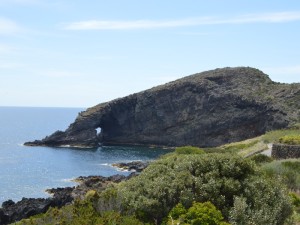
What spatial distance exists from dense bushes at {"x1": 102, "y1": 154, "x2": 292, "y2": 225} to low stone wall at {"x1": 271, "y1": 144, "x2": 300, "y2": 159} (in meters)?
13.7

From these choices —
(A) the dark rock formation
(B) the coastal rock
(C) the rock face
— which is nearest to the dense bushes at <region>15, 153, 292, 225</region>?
(B) the coastal rock

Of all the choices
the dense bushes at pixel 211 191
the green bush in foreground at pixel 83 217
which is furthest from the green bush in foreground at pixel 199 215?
the green bush in foreground at pixel 83 217

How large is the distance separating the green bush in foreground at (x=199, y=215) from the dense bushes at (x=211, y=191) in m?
0.78

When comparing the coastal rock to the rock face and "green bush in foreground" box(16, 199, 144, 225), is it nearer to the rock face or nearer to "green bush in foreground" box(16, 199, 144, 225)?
"green bush in foreground" box(16, 199, 144, 225)

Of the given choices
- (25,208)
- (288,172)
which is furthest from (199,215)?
(25,208)

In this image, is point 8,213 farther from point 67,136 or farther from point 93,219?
point 67,136

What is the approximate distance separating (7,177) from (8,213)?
2700 centimetres

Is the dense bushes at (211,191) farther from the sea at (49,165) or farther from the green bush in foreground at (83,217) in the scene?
the sea at (49,165)

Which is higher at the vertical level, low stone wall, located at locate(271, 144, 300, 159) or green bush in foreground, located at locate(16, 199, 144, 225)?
low stone wall, located at locate(271, 144, 300, 159)

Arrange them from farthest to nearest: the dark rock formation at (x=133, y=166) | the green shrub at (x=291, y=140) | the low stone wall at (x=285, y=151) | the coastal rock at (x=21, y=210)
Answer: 1. the dark rock formation at (x=133, y=166)
2. the coastal rock at (x=21, y=210)
3. the green shrub at (x=291, y=140)
4. the low stone wall at (x=285, y=151)

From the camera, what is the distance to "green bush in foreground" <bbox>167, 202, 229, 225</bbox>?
563 inches

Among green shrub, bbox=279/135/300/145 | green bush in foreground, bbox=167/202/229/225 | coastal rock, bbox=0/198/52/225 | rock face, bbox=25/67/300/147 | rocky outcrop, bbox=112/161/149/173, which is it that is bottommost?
coastal rock, bbox=0/198/52/225

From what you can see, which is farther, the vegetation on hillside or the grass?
the grass

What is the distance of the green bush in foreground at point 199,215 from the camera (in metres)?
14.3
